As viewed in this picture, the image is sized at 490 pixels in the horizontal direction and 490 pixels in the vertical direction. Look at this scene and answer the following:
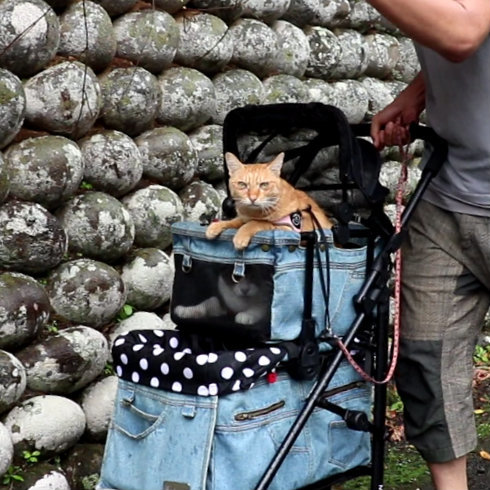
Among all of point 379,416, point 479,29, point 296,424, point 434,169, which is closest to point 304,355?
point 296,424

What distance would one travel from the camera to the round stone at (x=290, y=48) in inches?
215

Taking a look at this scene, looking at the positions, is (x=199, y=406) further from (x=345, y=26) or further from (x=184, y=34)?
(x=345, y=26)

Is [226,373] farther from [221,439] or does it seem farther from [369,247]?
[369,247]

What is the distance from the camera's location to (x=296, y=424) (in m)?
3.26

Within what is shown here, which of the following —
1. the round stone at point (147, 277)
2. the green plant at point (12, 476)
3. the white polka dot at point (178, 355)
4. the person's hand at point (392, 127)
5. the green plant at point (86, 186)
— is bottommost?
the green plant at point (12, 476)

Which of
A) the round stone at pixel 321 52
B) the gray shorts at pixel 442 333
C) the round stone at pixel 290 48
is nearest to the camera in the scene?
the gray shorts at pixel 442 333

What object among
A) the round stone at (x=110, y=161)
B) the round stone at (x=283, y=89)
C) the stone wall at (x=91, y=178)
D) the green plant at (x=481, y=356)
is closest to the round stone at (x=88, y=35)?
the stone wall at (x=91, y=178)

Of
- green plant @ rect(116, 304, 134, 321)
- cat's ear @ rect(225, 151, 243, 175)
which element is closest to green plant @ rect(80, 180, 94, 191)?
green plant @ rect(116, 304, 134, 321)

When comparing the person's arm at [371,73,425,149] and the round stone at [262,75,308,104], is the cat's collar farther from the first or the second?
the round stone at [262,75,308,104]

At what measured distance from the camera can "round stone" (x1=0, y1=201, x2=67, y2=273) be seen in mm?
4055

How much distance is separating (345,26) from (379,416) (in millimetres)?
3046

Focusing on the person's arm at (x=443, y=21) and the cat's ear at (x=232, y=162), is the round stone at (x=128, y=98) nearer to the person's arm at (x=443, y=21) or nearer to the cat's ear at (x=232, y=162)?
the cat's ear at (x=232, y=162)

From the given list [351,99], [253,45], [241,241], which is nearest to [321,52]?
→ [351,99]

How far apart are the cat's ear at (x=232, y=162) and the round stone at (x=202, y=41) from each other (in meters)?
1.18
